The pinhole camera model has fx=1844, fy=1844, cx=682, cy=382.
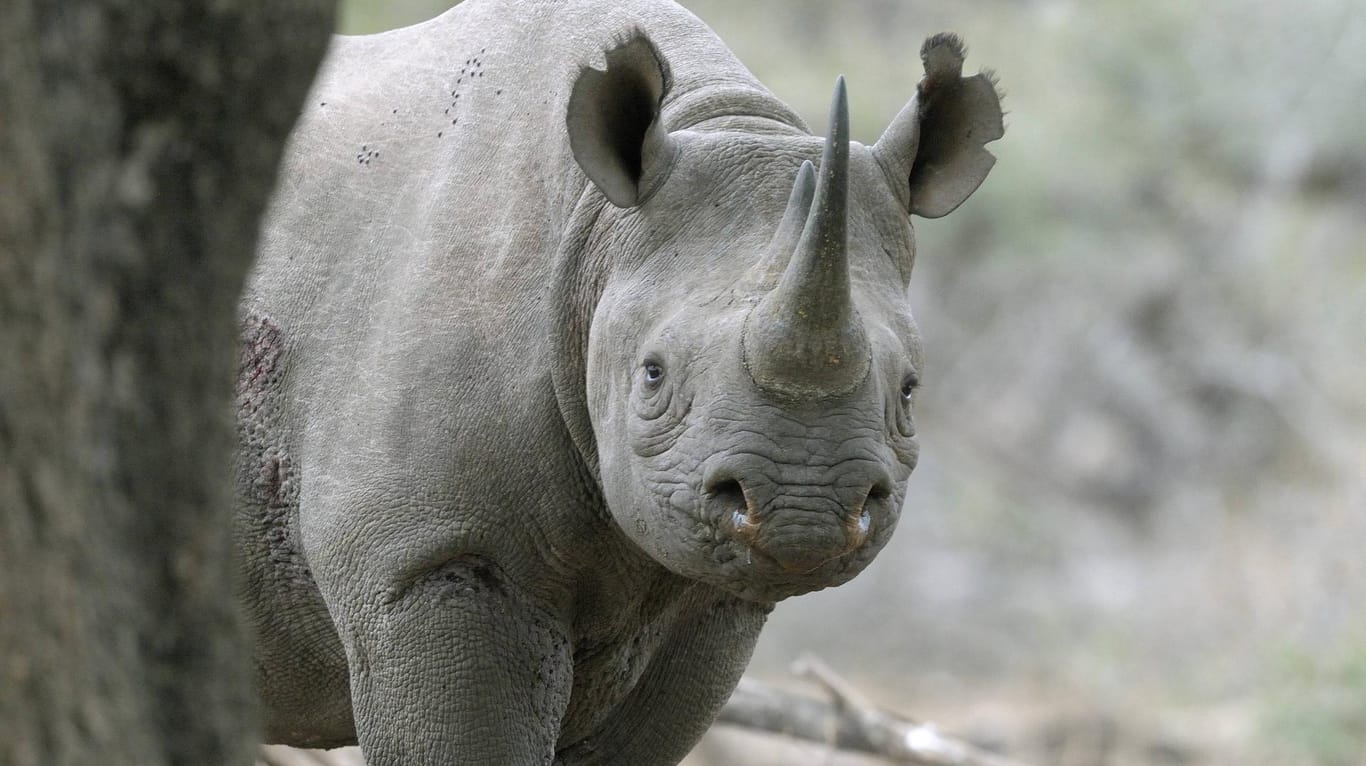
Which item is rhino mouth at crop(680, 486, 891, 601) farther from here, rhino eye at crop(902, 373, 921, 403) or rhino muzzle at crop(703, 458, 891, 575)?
rhino eye at crop(902, 373, 921, 403)

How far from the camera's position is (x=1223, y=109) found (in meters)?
17.7

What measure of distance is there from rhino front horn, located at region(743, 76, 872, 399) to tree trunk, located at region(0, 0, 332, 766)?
49.4 inches

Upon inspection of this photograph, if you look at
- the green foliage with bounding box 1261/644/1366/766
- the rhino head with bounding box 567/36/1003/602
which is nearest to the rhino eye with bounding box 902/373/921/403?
the rhino head with bounding box 567/36/1003/602

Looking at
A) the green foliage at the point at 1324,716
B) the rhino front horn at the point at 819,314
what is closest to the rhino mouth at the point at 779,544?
the rhino front horn at the point at 819,314

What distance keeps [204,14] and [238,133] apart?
13 centimetres

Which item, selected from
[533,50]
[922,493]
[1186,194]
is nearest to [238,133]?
[533,50]

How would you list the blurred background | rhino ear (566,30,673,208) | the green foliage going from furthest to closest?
1. the blurred background
2. the green foliage
3. rhino ear (566,30,673,208)

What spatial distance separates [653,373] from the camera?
11.0 ft

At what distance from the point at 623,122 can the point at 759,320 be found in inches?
26.9

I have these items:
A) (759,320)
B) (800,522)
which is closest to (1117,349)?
(759,320)

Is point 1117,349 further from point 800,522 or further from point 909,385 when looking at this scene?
point 800,522

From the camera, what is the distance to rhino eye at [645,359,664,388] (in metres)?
3.34

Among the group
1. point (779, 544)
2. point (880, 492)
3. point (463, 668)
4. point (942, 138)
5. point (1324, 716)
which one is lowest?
point (463, 668)

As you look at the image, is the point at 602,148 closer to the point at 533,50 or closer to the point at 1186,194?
the point at 533,50
